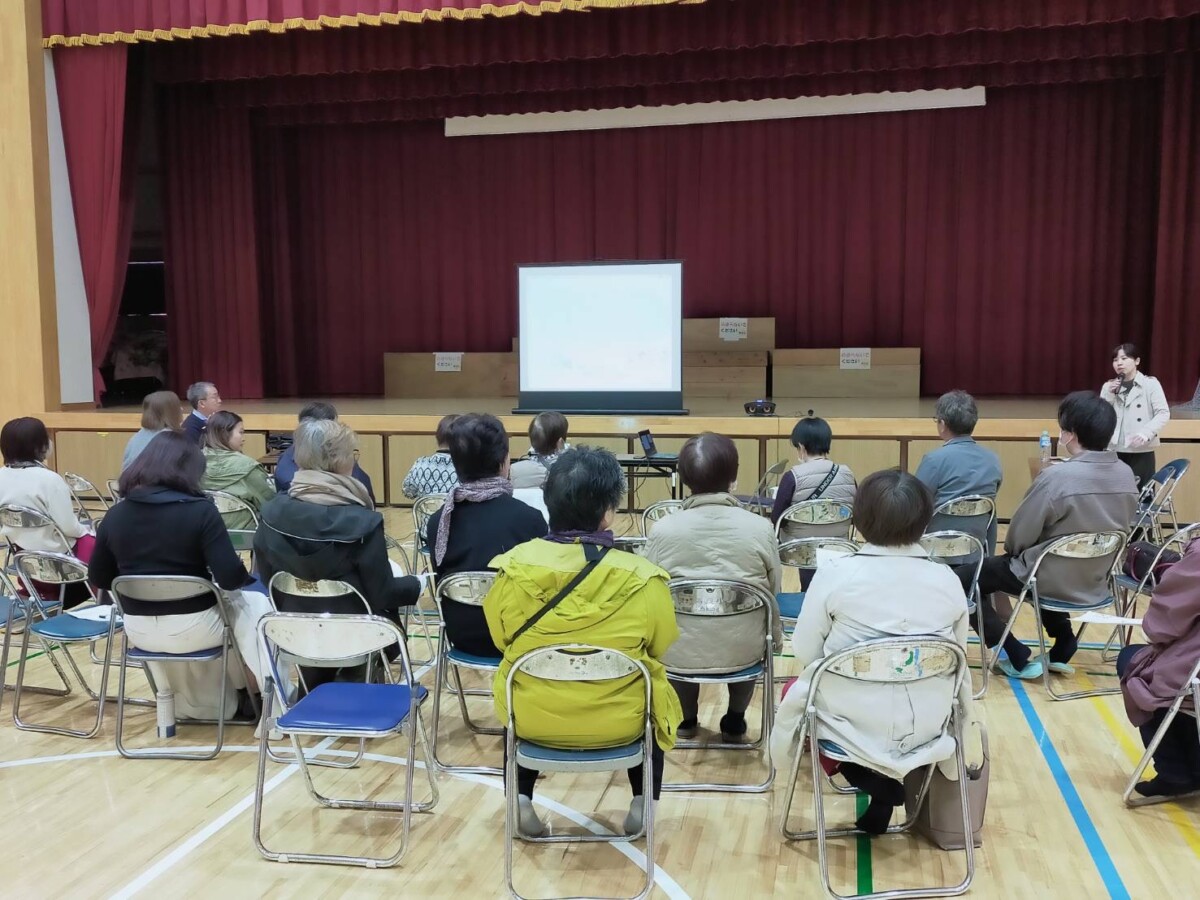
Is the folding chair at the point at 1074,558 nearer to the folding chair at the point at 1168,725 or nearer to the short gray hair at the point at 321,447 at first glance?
the folding chair at the point at 1168,725

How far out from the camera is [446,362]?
11.2 metres

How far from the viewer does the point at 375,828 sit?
280 cm

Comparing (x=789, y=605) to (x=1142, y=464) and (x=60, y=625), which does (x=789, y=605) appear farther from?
(x=1142, y=464)

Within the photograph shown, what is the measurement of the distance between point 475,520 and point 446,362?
27.4 ft

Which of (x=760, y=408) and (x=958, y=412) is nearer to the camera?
(x=958, y=412)

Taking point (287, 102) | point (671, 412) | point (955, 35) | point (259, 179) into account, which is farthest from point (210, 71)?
point (955, 35)

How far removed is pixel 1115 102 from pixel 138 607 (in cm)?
989

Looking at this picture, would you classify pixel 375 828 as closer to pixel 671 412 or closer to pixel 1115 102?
pixel 671 412

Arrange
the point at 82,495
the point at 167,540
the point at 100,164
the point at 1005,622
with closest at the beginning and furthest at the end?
the point at 167,540 < the point at 1005,622 < the point at 82,495 < the point at 100,164

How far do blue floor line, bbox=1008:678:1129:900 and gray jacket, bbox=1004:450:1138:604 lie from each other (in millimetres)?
440

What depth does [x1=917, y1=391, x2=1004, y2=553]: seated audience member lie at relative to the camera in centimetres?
428

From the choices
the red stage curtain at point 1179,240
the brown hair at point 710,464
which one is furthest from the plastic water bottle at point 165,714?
the red stage curtain at point 1179,240

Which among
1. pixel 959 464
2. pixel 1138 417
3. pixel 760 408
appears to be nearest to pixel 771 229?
pixel 760 408

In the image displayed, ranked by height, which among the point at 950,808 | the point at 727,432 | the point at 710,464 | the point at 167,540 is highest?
the point at 710,464
